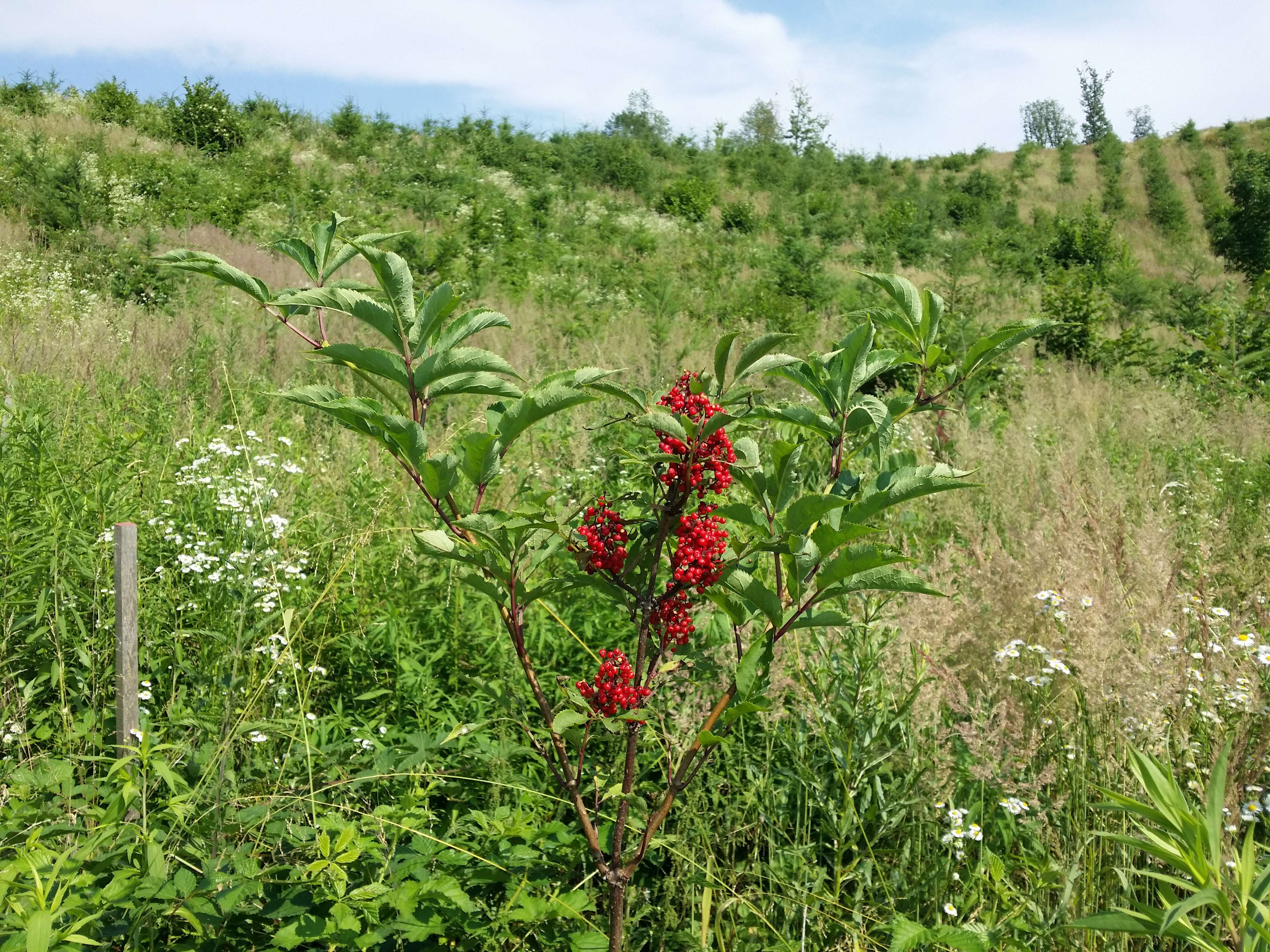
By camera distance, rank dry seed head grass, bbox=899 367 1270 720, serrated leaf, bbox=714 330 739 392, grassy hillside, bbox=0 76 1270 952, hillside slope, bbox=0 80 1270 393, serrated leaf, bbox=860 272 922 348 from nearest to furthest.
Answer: serrated leaf, bbox=714 330 739 392 < serrated leaf, bbox=860 272 922 348 < grassy hillside, bbox=0 76 1270 952 < dry seed head grass, bbox=899 367 1270 720 < hillside slope, bbox=0 80 1270 393

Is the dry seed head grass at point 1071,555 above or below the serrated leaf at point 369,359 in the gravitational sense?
below

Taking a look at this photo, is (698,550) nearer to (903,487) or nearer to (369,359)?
(903,487)

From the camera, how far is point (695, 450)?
1.40 meters

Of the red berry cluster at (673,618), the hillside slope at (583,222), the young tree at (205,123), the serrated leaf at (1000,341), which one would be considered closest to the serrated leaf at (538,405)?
the red berry cluster at (673,618)

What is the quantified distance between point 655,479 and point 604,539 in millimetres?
147

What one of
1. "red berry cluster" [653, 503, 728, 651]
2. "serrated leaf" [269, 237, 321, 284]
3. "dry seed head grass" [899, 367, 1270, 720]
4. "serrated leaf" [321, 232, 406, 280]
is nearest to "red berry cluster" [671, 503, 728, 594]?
"red berry cluster" [653, 503, 728, 651]

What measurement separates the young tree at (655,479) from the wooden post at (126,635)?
1.22 metres

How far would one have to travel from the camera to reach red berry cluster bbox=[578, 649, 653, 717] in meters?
1.51

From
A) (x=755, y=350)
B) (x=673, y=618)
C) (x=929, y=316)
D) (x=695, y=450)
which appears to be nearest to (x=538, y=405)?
(x=695, y=450)

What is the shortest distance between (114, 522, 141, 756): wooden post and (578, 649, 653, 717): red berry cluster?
1.50m

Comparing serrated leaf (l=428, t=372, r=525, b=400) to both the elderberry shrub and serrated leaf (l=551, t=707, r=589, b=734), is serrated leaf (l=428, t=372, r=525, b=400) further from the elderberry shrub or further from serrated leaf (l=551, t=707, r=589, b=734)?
serrated leaf (l=551, t=707, r=589, b=734)

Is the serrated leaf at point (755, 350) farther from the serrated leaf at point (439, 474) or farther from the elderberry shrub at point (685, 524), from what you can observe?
the serrated leaf at point (439, 474)

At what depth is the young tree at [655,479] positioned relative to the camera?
4.40 feet

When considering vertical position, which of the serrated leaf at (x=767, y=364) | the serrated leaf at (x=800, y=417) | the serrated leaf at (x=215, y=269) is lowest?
the serrated leaf at (x=800, y=417)
